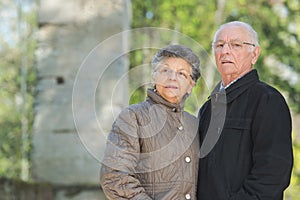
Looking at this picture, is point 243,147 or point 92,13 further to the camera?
point 92,13

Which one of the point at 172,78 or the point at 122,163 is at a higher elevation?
the point at 172,78

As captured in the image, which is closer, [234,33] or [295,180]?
[234,33]

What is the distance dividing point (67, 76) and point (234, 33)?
2.81 meters

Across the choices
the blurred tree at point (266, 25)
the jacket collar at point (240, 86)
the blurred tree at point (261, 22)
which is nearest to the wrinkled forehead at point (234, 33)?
the jacket collar at point (240, 86)

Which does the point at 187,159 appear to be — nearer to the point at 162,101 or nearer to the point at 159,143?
the point at 159,143

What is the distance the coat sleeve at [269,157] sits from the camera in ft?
9.46

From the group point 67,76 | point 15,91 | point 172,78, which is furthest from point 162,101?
point 15,91

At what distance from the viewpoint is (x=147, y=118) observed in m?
2.96

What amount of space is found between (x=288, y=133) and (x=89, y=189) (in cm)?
309

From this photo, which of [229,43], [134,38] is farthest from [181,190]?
[134,38]

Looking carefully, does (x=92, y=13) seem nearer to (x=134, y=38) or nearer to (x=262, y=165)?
(x=134, y=38)

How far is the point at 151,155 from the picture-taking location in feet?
9.59

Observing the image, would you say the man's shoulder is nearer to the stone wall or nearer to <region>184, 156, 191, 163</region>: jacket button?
<region>184, 156, 191, 163</region>: jacket button

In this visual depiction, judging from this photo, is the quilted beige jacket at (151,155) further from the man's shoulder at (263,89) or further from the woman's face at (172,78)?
the man's shoulder at (263,89)
